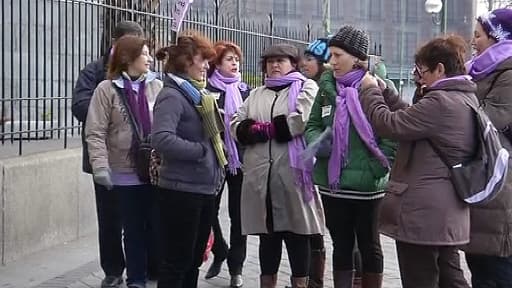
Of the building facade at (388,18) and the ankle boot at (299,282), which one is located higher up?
the building facade at (388,18)

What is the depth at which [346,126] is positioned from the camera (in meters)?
5.92

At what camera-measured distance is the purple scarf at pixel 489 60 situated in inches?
220

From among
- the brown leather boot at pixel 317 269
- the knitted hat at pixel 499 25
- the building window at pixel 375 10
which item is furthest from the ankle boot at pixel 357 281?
the building window at pixel 375 10

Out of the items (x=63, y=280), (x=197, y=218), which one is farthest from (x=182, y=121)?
(x=63, y=280)

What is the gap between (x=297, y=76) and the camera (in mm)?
6406

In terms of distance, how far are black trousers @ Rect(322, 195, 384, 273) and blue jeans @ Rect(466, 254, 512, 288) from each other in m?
0.67

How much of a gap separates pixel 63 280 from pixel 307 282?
1945 millimetres

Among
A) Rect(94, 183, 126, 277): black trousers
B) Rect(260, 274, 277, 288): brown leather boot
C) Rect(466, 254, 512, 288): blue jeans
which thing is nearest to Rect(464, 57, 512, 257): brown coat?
Rect(466, 254, 512, 288): blue jeans

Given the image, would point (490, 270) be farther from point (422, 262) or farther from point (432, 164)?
point (432, 164)

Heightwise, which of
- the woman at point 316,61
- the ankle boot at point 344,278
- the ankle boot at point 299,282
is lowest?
the ankle boot at point 299,282

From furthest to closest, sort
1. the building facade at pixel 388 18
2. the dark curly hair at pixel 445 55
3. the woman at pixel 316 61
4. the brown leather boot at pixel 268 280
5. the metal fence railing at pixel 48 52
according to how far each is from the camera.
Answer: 1. the building facade at pixel 388 18
2. the metal fence railing at pixel 48 52
3. the woman at pixel 316 61
4. the brown leather boot at pixel 268 280
5. the dark curly hair at pixel 445 55

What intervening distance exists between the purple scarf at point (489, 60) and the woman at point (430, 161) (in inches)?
18.9

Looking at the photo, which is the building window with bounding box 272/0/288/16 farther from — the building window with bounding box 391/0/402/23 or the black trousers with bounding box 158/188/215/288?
the black trousers with bounding box 158/188/215/288

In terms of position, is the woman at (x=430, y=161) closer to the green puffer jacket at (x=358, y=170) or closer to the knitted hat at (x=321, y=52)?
the green puffer jacket at (x=358, y=170)
